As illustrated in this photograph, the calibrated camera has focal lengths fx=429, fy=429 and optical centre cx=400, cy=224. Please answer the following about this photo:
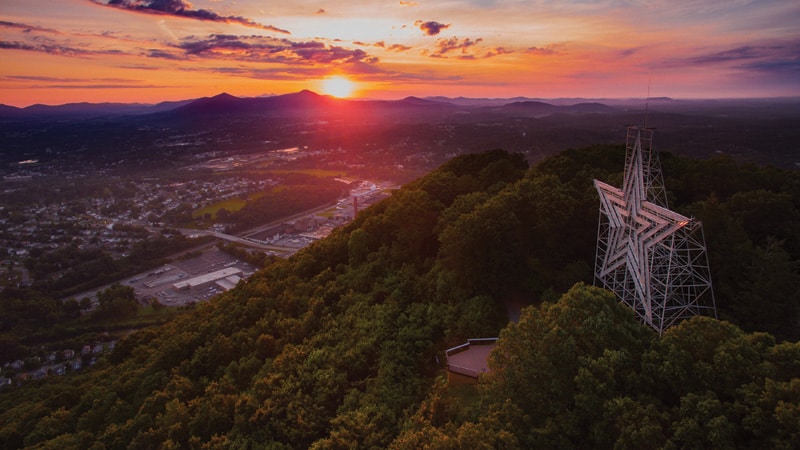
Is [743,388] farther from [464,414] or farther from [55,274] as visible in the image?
[55,274]

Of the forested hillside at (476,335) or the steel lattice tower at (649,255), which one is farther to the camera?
the steel lattice tower at (649,255)

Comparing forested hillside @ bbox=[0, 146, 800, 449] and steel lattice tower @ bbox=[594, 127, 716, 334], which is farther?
steel lattice tower @ bbox=[594, 127, 716, 334]

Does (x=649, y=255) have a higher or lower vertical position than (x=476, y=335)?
higher

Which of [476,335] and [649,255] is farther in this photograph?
[476,335]
